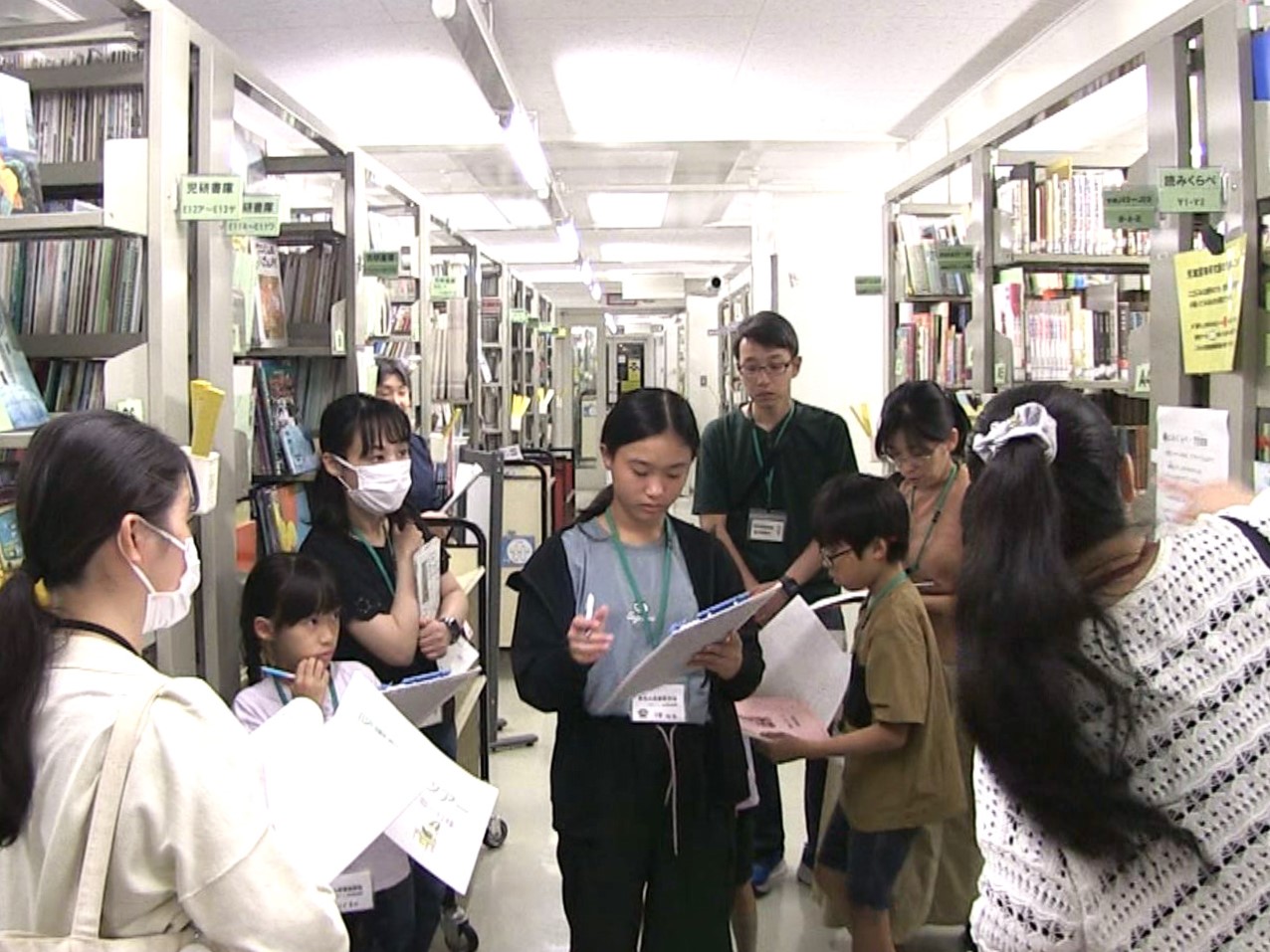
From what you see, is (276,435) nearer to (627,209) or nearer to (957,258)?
(957,258)

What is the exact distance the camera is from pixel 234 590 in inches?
84.3

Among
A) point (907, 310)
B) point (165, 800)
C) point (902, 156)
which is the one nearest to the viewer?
point (165, 800)

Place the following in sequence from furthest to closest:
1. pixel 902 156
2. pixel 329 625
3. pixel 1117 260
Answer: pixel 902 156, pixel 1117 260, pixel 329 625

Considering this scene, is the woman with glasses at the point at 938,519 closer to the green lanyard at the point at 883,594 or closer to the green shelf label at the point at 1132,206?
the green lanyard at the point at 883,594

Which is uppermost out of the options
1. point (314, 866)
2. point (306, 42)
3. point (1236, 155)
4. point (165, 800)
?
point (306, 42)

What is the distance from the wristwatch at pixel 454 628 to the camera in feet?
7.84

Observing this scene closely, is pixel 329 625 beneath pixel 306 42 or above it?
beneath

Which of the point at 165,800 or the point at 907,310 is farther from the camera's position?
the point at 907,310

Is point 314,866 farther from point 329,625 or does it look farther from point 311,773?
point 329,625

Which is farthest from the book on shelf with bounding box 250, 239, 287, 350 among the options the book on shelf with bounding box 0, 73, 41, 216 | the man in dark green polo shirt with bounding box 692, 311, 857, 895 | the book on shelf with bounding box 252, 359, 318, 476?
the man in dark green polo shirt with bounding box 692, 311, 857, 895

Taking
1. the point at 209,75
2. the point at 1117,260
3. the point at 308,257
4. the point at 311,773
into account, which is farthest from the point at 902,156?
the point at 311,773

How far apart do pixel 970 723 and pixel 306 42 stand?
4.83 metres

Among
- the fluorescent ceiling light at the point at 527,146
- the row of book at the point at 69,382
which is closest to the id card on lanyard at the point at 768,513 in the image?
the row of book at the point at 69,382

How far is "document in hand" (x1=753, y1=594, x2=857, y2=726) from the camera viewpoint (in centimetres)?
211
